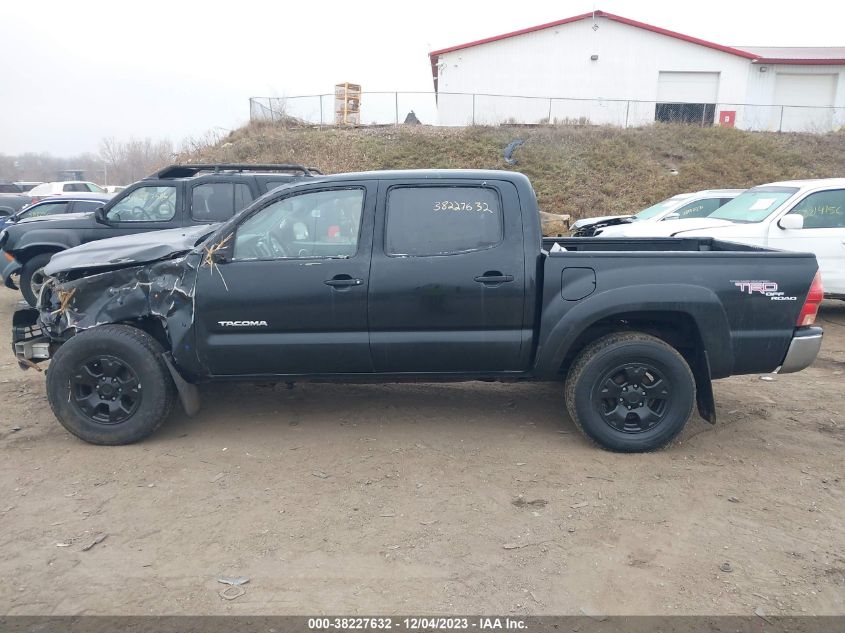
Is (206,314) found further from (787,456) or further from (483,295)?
(787,456)

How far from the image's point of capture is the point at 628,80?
27734 mm

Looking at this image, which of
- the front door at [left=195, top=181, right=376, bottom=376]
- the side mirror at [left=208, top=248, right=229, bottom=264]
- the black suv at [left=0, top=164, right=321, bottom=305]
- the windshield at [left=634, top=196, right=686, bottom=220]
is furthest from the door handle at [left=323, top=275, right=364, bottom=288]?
the windshield at [left=634, top=196, right=686, bottom=220]

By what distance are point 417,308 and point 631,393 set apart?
5.09ft

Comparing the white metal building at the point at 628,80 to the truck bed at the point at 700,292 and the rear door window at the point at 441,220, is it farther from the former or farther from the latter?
the truck bed at the point at 700,292

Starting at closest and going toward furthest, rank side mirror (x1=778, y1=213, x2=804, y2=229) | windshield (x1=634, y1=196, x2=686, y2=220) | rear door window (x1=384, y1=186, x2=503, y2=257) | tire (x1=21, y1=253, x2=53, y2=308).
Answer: rear door window (x1=384, y1=186, x2=503, y2=257) → side mirror (x1=778, y1=213, x2=804, y2=229) → tire (x1=21, y1=253, x2=53, y2=308) → windshield (x1=634, y1=196, x2=686, y2=220)

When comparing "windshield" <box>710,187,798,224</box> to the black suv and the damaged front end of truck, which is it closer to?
the black suv

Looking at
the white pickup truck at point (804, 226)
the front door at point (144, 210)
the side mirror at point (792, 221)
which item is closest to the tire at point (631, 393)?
the white pickup truck at point (804, 226)

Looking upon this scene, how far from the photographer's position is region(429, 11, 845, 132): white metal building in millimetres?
27062

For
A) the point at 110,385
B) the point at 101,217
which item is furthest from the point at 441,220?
the point at 101,217

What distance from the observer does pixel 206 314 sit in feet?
14.4

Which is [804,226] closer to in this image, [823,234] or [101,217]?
[823,234]

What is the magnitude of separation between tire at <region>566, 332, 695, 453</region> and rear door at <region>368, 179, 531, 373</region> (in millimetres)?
474

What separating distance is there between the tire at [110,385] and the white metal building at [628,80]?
2437 cm

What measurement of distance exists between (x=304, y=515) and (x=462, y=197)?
7.54 ft
